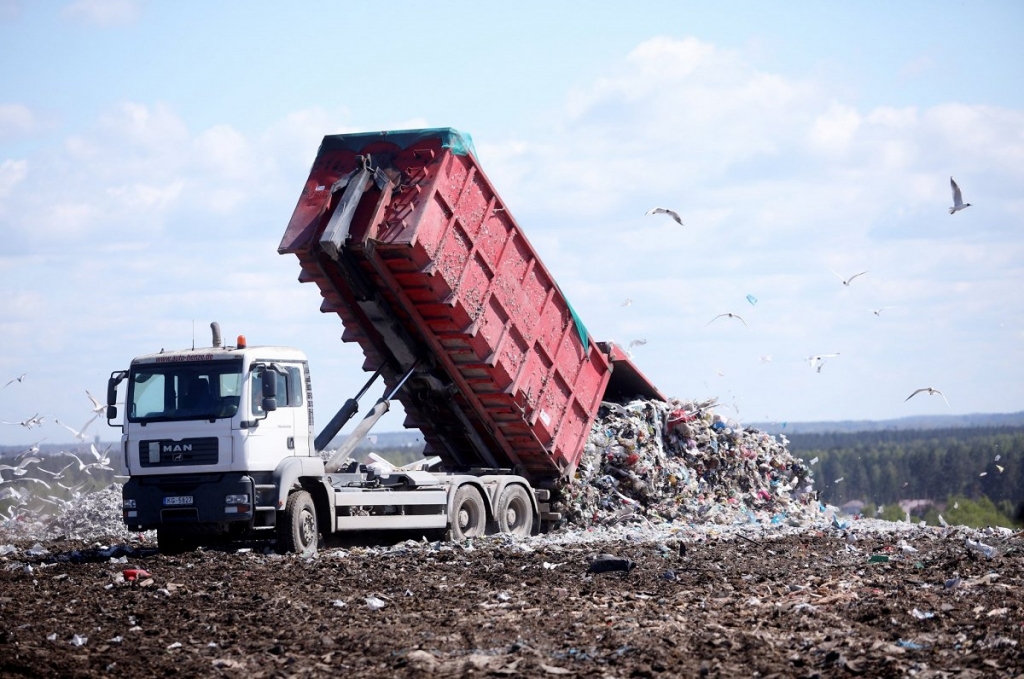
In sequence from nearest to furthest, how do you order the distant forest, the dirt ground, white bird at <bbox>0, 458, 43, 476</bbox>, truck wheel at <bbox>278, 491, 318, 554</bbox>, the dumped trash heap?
the dirt ground → truck wheel at <bbox>278, 491, 318, 554</bbox> → the dumped trash heap → white bird at <bbox>0, 458, 43, 476</bbox> → the distant forest

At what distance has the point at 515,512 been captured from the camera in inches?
573

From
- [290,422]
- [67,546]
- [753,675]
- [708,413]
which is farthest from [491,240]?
[753,675]

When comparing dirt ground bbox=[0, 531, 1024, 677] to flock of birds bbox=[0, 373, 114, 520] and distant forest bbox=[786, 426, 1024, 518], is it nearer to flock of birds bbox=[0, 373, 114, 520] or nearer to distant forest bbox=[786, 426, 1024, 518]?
flock of birds bbox=[0, 373, 114, 520]

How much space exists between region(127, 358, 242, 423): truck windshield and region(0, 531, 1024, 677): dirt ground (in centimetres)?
136

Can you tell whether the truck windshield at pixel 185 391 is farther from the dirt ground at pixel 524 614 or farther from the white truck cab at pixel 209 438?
the dirt ground at pixel 524 614

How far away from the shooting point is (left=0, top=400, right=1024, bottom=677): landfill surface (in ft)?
23.0

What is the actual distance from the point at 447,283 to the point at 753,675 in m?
6.75

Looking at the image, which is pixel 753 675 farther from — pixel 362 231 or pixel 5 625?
pixel 362 231

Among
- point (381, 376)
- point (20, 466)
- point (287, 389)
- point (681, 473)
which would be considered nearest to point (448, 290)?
point (381, 376)

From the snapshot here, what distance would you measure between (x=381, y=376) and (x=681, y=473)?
4289mm

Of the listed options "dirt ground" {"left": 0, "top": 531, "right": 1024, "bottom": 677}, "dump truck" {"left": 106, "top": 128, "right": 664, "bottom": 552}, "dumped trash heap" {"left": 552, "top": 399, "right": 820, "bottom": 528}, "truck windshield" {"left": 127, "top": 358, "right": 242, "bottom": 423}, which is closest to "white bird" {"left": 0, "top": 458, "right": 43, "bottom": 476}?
"dirt ground" {"left": 0, "top": 531, "right": 1024, "bottom": 677}

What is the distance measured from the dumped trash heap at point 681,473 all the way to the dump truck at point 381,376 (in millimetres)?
869

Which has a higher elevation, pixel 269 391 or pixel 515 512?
pixel 269 391

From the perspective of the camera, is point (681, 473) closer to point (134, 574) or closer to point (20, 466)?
point (134, 574)
